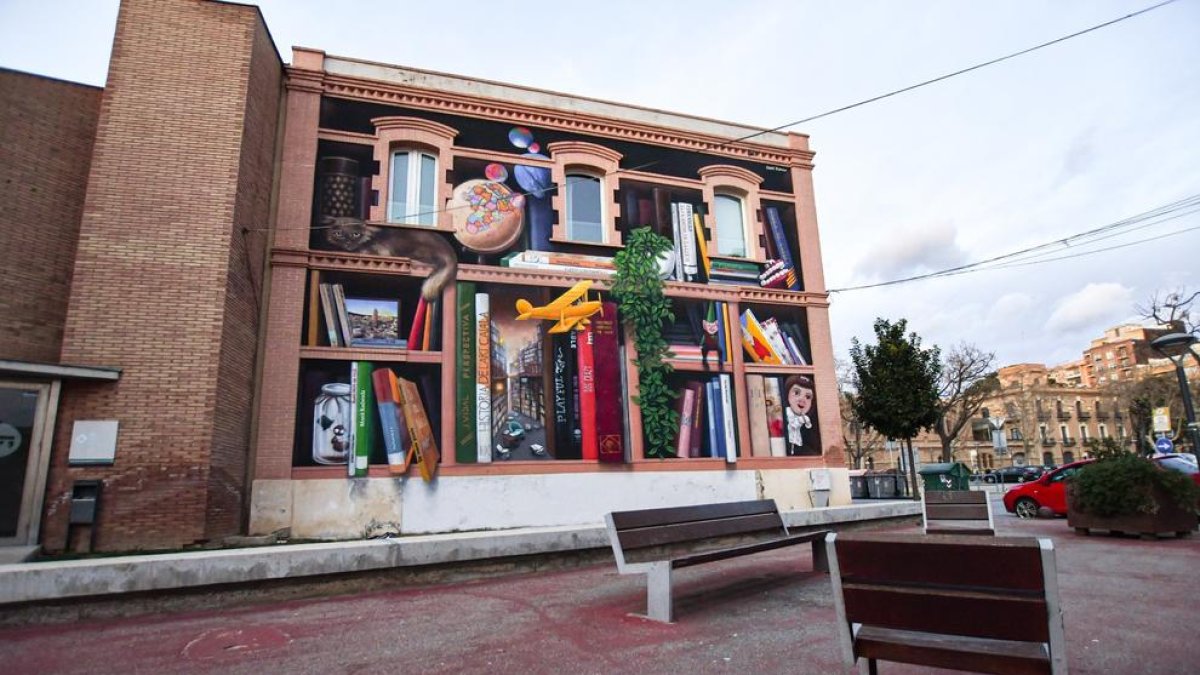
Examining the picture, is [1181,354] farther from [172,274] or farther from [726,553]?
[172,274]

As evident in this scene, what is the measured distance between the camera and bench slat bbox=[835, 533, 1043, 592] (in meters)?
2.43

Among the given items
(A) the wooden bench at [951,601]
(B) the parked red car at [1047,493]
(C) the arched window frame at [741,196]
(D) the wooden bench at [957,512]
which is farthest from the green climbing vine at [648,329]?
(A) the wooden bench at [951,601]

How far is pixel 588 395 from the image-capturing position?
12.4m

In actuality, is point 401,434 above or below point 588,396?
below

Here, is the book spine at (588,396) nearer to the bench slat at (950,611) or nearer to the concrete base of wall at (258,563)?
the concrete base of wall at (258,563)

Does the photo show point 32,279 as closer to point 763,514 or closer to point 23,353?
point 23,353

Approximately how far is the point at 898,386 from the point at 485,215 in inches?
503

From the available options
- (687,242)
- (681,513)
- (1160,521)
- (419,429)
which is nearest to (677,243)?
(687,242)

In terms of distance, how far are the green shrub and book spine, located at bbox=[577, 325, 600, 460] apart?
7981mm

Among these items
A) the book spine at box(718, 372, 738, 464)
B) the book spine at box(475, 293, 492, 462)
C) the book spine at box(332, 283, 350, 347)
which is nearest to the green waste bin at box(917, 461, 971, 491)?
the book spine at box(718, 372, 738, 464)

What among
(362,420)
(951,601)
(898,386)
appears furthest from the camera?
(898,386)

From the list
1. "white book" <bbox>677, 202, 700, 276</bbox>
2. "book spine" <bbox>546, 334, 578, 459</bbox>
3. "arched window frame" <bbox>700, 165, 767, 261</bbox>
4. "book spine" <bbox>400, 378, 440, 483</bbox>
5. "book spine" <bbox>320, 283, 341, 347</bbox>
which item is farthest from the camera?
"arched window frame" <bbox>700, 165, 767, 261</bbox>

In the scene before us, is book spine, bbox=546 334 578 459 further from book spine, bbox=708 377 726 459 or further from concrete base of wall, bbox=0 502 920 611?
concrete base of wall, bbox=0 502 920 611

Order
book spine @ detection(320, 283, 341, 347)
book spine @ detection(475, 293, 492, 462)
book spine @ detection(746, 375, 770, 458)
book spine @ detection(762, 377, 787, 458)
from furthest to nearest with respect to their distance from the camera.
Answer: book spine @ detection(762, 377, 787, 458), book spine @ detection(746, 375, 770, 458), book spine @ detection(475, 293, 492, 462), book spine @ detection(320, 283, 341, 347)
